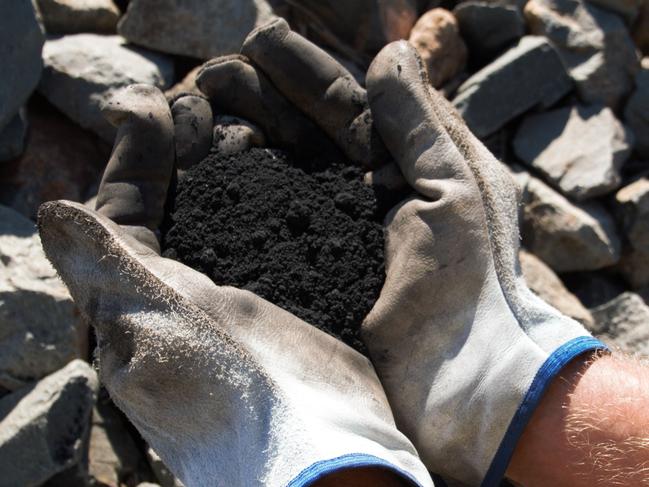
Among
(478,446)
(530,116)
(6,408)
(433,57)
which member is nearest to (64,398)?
(6,408)

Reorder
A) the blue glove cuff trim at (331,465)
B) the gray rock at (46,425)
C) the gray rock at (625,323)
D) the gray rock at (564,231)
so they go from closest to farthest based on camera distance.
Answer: the blue glove cuff trim at (331,465) → the gray rock at (46,425) → the gray rock at (625,323) → the gray rock at (564,231)

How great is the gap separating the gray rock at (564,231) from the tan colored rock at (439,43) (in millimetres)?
543

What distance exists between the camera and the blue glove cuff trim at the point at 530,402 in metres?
1.58

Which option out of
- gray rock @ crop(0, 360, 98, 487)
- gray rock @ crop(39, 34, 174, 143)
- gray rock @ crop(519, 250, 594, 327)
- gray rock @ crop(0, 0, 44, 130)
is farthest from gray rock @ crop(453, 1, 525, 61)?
gray rock @ crop(0, 360, 98, 487)

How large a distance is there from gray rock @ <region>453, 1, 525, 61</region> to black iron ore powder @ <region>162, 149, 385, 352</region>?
2.05 m

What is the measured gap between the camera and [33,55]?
121 inches

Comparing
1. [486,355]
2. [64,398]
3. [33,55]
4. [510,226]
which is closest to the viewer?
[486,355]

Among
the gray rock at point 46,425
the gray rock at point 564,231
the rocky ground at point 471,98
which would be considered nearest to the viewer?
the gray rock at point 46,425

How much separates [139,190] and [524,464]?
949 millimetres

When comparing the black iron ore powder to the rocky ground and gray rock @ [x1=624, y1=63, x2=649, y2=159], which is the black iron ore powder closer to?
the rocky ground

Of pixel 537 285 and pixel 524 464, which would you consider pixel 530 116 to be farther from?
pixel 524 464

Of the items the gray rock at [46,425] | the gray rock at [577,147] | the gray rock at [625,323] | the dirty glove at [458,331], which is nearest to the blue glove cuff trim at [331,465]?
the dirty glove at [458,331]

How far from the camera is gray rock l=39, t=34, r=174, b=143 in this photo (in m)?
3.22

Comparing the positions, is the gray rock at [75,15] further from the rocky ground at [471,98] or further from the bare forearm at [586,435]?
the bare forearm at [586,435]
